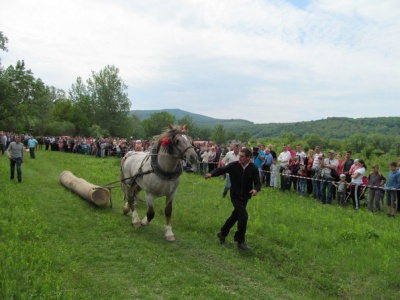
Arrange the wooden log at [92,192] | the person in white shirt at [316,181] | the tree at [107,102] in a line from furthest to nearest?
the tree at [107,102]
the person in white shirt at [316,181]
the wooden log at [92,192]

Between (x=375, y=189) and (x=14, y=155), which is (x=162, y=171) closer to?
(x=375, y=189)

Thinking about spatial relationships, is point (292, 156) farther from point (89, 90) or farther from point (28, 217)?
point (89, 90)

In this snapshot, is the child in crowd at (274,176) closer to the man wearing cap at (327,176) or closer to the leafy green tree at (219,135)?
the man wearing cap at (327,176)

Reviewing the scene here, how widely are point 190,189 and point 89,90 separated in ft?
187

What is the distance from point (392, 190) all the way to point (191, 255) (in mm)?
7965

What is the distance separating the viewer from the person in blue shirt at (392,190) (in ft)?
36.5

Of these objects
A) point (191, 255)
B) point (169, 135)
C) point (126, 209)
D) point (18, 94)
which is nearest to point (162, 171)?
point (169, 135)

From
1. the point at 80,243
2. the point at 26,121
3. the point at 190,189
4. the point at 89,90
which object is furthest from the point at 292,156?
the point at 89,90

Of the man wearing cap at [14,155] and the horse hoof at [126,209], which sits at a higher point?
the man wearing cap at [14,155]

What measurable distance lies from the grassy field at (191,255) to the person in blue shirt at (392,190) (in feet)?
3.18

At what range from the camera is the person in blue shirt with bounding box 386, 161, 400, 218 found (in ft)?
36.5

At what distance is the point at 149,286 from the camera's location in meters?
5.28

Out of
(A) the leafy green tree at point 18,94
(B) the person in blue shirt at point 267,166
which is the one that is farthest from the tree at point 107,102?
(B) the person in blue shirt at point 267,166

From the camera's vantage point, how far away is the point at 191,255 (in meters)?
6.73
